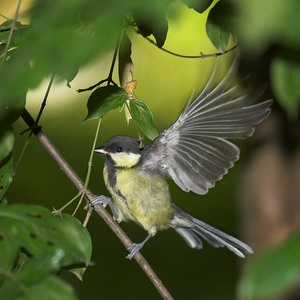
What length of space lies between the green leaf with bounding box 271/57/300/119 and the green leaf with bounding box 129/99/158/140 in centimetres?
85

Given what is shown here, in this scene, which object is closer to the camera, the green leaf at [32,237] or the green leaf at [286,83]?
the green leaf at [286,83]

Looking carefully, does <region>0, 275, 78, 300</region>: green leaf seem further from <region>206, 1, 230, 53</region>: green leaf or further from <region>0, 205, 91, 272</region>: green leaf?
<region>206, 1, 230, 53</region>: green leaf

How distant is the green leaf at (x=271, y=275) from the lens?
48 centimetres

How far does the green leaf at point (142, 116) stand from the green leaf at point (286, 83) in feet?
2.80

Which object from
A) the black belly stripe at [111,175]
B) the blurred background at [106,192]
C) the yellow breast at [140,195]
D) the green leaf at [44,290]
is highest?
the green leaf at [44,290]

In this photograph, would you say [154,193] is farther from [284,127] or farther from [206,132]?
[284,127]

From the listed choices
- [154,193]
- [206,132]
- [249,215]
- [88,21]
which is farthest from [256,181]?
[88,21]

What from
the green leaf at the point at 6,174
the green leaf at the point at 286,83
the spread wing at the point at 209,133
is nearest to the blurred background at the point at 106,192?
the spread wing at the point at 209,133

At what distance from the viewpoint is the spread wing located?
1.98 m

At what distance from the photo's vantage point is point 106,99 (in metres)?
1.57

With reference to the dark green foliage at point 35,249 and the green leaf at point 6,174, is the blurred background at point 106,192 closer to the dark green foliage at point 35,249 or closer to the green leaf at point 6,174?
the green leaf at point 6,174

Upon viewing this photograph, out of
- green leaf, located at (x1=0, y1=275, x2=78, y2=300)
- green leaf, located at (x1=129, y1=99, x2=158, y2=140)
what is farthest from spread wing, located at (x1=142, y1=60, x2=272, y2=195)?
green leaf, located at (x1=0, y1=275, x2=78, y2=300)

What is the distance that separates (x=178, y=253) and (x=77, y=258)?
4722 mm

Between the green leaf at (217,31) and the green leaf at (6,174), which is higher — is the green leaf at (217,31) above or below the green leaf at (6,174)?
below
